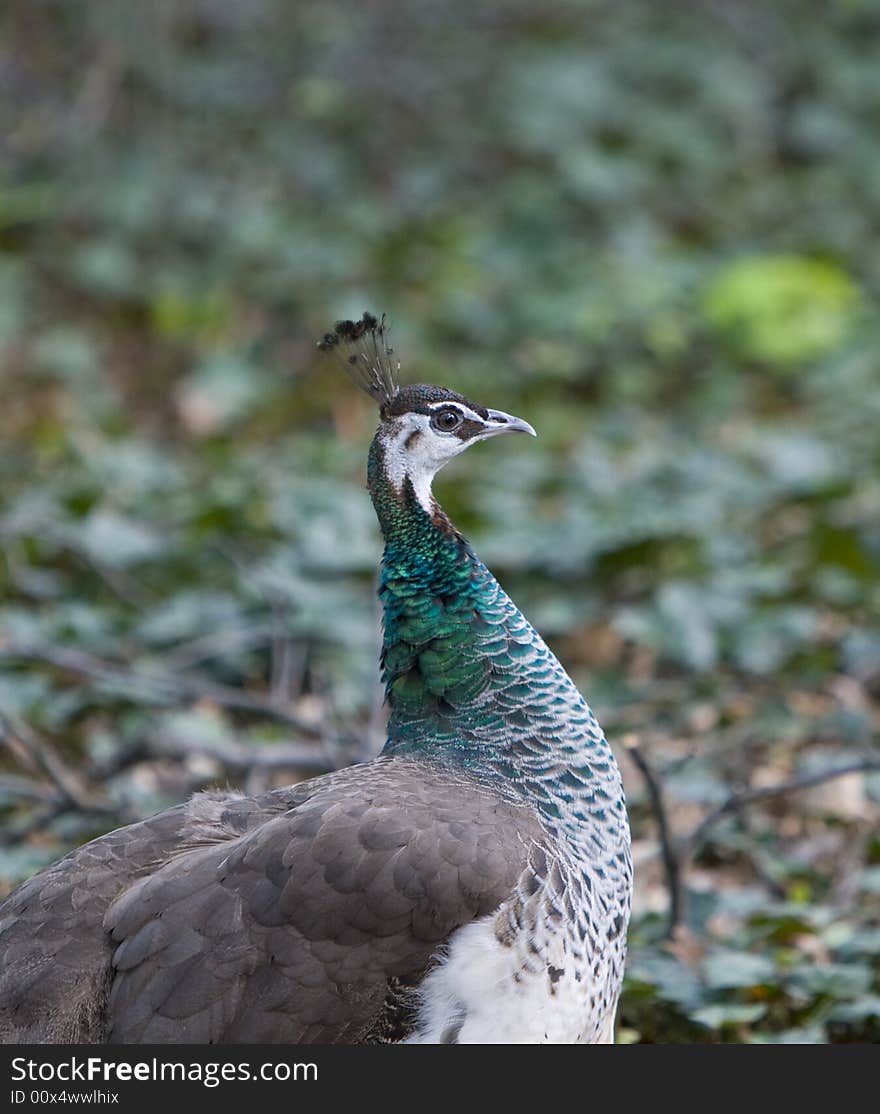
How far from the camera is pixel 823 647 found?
521cm

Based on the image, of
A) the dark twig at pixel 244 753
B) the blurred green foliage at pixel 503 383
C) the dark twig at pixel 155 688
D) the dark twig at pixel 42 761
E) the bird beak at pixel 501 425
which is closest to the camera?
the bird beak at pixel 501 425

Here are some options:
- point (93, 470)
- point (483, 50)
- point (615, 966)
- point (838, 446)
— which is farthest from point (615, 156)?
point (615, 966)

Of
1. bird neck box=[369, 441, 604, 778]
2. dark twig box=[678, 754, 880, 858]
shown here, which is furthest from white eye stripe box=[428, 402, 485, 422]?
dark twig box=[678, 754, 880, 858]

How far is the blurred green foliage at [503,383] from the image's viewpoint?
4.59 m

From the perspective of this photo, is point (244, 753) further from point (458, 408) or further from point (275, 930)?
point (275, 930)

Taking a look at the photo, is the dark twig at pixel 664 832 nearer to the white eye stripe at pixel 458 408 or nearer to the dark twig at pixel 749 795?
the dark twig at pixel 749 795

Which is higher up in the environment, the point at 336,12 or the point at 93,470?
the point at 336,12

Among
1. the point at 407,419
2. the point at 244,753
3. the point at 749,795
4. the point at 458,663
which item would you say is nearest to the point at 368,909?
the point at 458,663

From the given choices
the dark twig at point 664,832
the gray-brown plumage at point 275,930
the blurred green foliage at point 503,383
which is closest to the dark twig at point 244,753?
the blurred green foliage at point 503,383

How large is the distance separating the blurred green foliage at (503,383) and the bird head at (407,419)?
1.21 meters

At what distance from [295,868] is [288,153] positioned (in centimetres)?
745

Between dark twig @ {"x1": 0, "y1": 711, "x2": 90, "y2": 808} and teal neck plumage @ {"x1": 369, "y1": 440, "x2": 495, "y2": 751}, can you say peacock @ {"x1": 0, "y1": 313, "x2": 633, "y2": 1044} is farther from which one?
dark twig @ {"x1": 0, "y1": 711, "x2": 90, "y2": 808}

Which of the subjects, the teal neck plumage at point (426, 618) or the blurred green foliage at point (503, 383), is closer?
the teal neck plumage at point (426, 618)

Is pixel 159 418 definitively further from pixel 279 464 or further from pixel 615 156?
pixel 615 156
